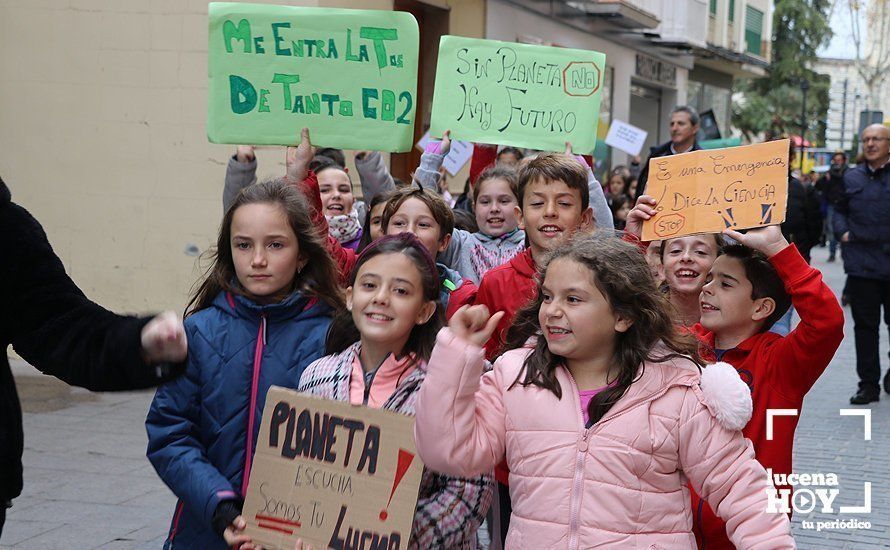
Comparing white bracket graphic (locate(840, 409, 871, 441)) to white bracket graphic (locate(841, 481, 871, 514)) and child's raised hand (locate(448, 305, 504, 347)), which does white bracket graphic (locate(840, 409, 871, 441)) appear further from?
child's raised hand (locate(448, 305, 504, 347))

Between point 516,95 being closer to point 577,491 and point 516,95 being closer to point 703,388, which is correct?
point 703,388

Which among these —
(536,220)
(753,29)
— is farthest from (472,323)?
(753,29)

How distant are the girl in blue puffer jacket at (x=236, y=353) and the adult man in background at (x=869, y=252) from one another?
7.21m

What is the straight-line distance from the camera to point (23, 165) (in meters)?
11.1

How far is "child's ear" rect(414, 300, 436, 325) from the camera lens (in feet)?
11.5

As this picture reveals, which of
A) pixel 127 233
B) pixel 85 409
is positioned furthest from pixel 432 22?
pixel 85 409

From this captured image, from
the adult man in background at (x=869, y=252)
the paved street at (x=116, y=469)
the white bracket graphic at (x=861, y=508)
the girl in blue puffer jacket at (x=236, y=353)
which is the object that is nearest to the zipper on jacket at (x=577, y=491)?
the girl in blue puffer jacket at (x=236, y=353)

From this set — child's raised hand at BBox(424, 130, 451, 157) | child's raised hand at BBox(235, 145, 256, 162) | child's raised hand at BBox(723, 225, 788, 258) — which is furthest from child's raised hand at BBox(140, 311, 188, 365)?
child's raised hand at BBox(424, 130, 451, 157)

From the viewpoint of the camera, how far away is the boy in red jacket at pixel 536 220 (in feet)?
14.2

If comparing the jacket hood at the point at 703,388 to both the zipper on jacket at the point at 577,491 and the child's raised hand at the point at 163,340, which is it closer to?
the zipper on jacket at the point at 577,491

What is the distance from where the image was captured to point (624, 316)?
329 cm

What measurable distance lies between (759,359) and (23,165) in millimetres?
8833

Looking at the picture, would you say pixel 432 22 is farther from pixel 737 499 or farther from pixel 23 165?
pixel 737 499

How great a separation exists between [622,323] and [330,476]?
911 mm
